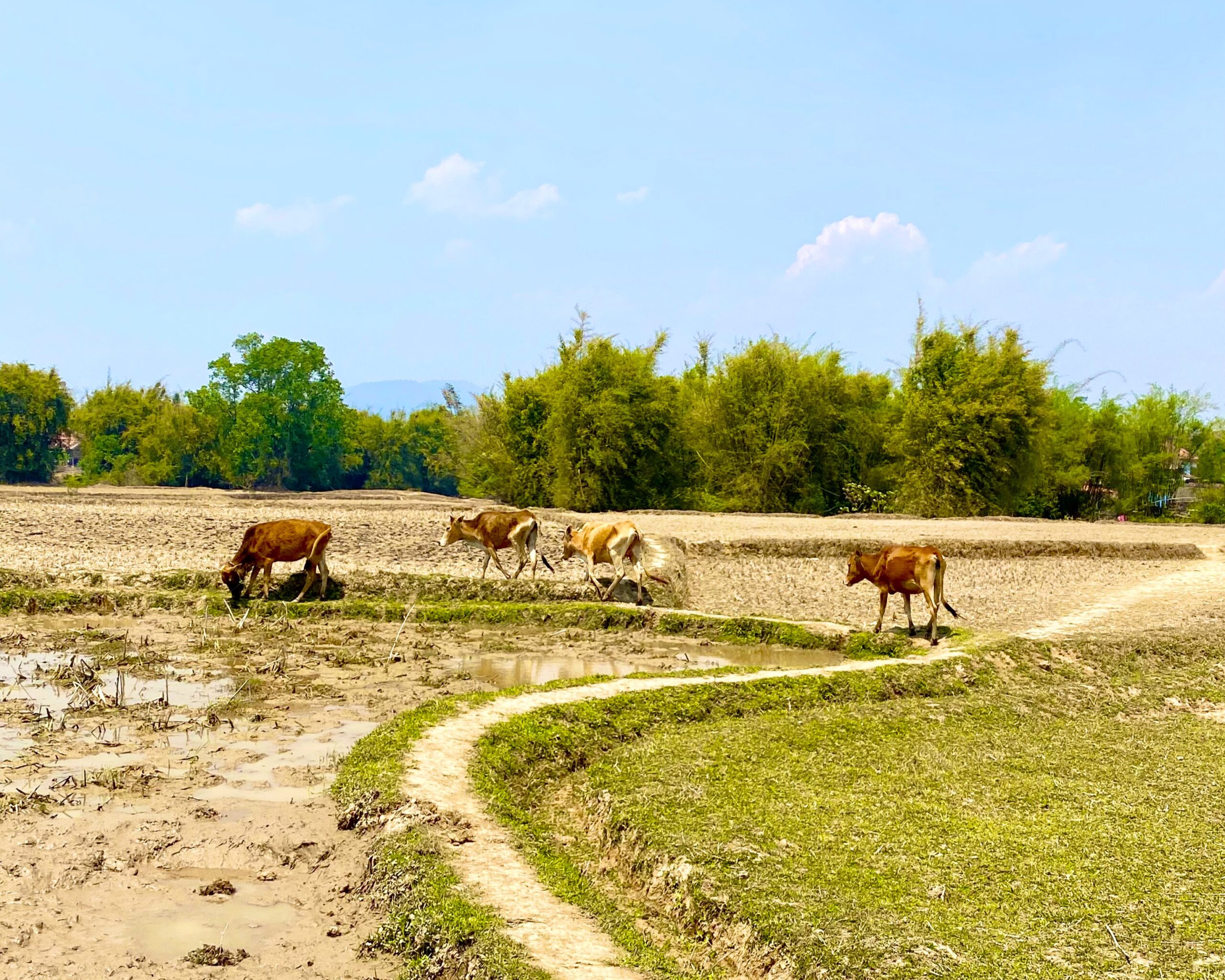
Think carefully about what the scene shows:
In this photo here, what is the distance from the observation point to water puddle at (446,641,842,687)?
12.5 meters

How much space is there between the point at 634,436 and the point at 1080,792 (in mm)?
33734

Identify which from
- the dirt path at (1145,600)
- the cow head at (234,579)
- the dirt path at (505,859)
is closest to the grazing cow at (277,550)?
the cow head at (234,579)

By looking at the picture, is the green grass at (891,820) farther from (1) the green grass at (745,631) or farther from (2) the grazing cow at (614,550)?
(2) the grazing cow at (614,550)

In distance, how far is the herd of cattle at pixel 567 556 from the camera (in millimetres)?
13609

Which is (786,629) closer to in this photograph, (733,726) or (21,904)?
(733,726)

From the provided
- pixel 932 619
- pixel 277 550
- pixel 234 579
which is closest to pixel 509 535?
pixel 277 550

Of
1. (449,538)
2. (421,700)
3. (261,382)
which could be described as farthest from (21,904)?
(261,382)

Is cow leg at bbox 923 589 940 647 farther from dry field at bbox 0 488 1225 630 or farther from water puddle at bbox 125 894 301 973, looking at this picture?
water puddle at bbox 125 894 301 973

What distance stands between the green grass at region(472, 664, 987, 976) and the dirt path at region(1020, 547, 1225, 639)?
3.38 meters

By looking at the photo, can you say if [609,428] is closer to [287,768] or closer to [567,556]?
[567,556]

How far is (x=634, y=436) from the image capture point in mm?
40812

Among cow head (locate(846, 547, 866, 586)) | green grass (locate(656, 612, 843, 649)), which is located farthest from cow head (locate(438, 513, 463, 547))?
cow head (locate(846, 547, 866, 586))

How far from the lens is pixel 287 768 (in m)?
8.45

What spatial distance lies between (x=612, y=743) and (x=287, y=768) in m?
2.77
